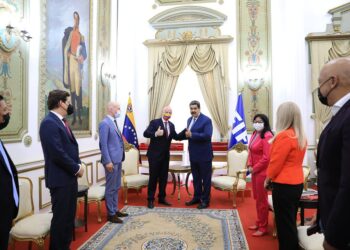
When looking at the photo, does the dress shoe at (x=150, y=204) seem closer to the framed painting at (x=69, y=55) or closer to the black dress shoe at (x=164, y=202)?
the black dress shoe at (x=164, y=202)

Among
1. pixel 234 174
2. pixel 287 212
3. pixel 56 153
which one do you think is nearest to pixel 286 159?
pixel 287 212

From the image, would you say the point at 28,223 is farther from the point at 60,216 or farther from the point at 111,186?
the point at 111,186

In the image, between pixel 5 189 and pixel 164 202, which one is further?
pixel 164 202

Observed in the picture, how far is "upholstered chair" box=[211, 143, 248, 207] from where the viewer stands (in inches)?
188

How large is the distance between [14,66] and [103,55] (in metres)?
2.90

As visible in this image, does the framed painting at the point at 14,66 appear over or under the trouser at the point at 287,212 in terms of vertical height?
over

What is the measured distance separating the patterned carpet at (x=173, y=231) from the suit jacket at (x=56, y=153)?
1033 millimetres

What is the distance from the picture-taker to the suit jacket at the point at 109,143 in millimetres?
3789

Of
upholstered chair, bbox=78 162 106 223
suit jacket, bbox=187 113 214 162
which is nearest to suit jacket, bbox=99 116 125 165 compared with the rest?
upholstered chair, bbox=78 162 106 223

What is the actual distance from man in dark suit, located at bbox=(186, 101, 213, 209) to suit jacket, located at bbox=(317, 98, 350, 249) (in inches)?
119

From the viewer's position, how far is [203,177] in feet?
15.1

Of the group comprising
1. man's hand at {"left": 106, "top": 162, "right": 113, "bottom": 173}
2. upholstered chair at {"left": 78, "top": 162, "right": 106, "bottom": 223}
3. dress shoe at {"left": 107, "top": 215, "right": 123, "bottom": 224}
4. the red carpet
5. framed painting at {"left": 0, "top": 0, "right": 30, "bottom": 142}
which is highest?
framed painting at {"left": 0, "top": 0, "right": 30, "bottom": 142}

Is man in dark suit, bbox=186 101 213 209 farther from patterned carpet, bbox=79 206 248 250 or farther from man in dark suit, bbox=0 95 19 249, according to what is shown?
man in dark suit, bbox=0 95 19 249

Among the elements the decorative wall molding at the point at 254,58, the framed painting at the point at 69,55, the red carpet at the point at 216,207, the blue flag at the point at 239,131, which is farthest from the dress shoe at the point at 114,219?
the decorative wall molding at the point at 254,58
